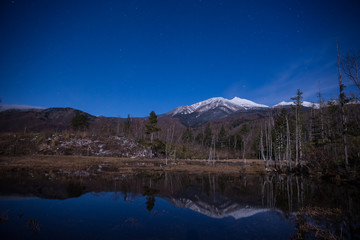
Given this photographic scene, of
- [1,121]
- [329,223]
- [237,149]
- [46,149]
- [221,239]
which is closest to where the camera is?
[221,239]

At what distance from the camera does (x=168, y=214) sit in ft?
42.6

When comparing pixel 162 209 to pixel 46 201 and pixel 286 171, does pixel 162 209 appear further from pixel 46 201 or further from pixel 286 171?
pixel 286 171

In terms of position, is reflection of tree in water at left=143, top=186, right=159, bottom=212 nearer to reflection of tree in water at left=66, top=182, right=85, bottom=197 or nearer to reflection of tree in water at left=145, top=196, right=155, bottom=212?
reflection of tree in water at left=145, top=196, right=155, bottom=212

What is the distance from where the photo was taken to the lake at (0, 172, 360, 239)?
31.2 feet

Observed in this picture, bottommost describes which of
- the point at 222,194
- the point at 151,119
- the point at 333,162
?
the point at 222,194

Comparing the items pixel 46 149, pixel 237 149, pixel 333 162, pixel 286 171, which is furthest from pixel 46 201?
pixel 237 149

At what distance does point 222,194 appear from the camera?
19562 mm

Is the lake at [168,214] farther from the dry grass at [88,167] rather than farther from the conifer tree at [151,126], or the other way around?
the conifer tree at [151,126]

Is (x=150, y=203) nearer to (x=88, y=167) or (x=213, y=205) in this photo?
(x=213, y=205)

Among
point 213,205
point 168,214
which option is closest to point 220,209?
point 213,205

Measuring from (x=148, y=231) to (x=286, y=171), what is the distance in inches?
1465

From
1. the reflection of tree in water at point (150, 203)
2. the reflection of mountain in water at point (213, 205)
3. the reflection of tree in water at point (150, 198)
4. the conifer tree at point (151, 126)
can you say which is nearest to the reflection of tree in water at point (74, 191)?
the reflection of tree in water at point (150, 198)

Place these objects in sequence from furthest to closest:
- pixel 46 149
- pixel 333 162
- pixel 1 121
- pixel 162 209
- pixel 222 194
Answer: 1. pixel 1 121
2. pixel 46 149
3. pixel 333 162
4. pixel 222 194
5. pixel 162 209

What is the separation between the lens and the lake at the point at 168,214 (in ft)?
31.2
